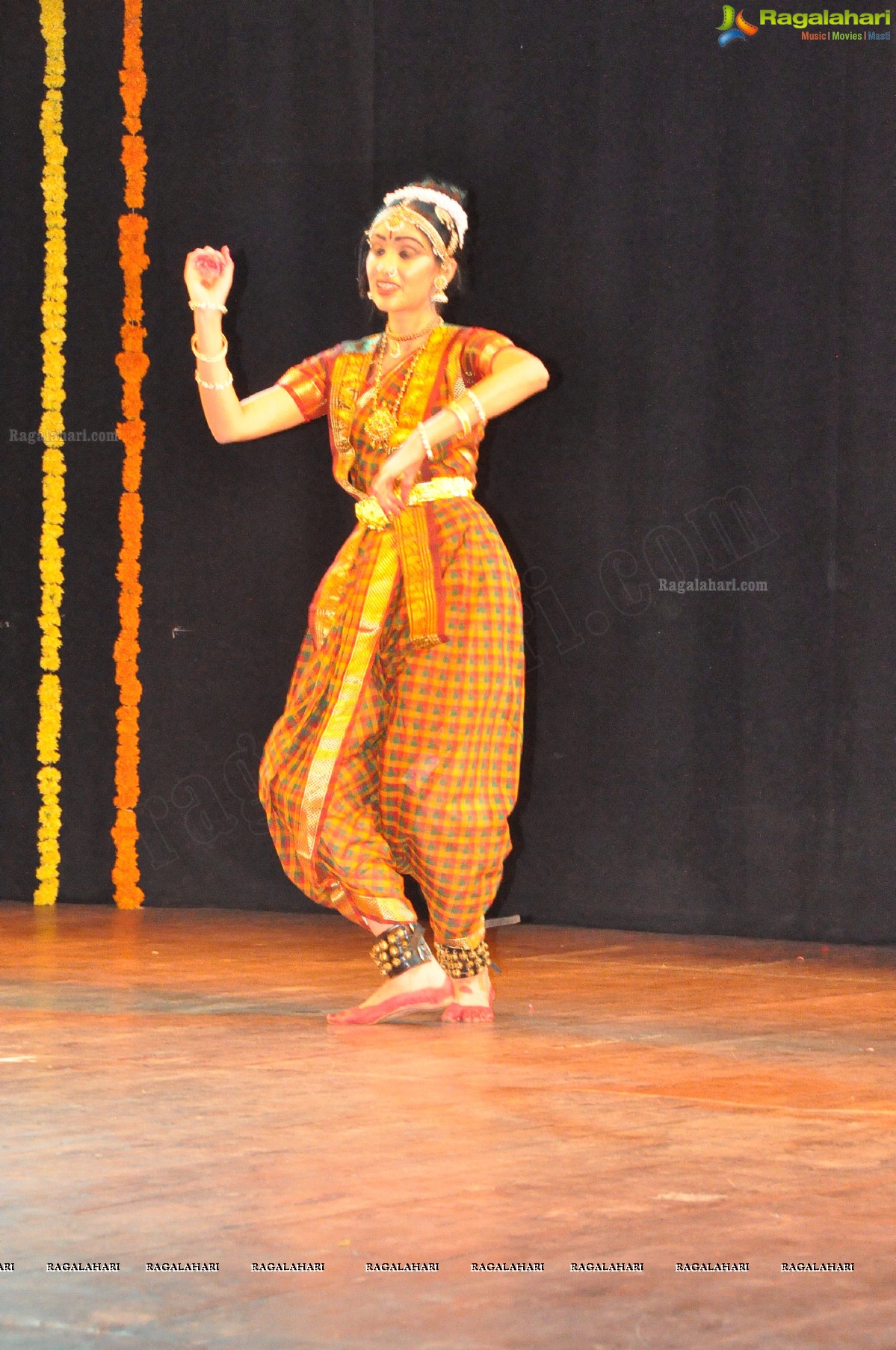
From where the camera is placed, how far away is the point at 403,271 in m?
3.53

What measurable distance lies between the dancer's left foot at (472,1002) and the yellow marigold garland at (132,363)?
2.16m

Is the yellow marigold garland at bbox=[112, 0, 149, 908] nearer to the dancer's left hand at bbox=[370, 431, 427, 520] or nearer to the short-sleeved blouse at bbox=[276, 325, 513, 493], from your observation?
the short-sleeved blouse at bbox=[276, 325, 513, 493]

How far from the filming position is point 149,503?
547 centimetres

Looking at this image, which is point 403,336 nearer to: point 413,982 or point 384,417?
point 384,417

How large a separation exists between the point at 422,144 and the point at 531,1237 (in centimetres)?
375

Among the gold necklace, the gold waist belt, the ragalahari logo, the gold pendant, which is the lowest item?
the gold waist belt

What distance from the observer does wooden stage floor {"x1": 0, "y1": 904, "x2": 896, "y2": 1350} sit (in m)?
1.69

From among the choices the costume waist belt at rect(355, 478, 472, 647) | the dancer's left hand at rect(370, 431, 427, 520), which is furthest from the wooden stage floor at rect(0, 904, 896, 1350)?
the dancer's left hand at rect(370, 431, 427, 520)

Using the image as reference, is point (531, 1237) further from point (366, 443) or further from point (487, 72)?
point (487, 72)

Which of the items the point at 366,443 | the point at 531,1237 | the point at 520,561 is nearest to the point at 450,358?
the point at 366,443

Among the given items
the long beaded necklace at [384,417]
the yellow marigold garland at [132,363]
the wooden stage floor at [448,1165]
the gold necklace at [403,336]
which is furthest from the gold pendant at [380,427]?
the yellow marigold garland at [132,363]

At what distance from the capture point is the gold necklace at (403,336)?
3564mm

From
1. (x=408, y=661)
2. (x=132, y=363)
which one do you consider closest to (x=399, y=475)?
(x=408, y=661)

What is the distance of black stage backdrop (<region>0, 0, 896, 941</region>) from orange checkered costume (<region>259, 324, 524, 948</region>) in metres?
1.40
